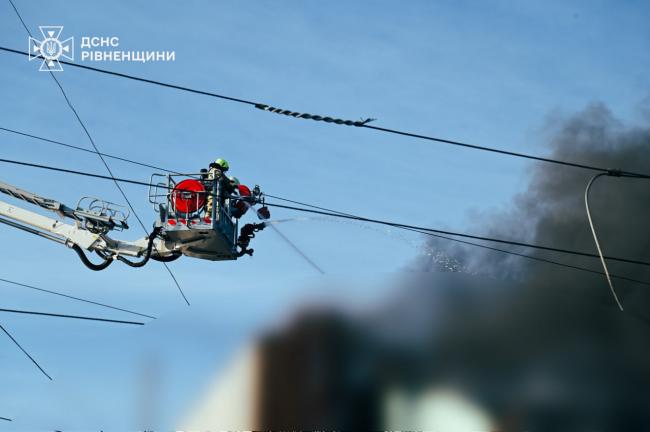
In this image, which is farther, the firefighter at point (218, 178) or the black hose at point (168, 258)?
the black hose at point (168, 258)

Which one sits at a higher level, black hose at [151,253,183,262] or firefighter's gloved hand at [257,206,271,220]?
firefighter's gloved hand at [257,206,271,220]

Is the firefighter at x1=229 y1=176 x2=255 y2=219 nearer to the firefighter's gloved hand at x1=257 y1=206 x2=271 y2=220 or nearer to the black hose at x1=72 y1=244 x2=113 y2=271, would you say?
the firefighter's gloved hand at x1=257 y1=206 x2=271 y2=220

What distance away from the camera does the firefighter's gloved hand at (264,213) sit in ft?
85.4

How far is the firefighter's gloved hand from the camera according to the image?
26031mm

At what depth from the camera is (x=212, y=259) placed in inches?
1039

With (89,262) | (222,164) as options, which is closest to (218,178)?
(222,164)

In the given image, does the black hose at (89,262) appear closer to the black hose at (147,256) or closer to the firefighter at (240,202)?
the black hose at (147,256)

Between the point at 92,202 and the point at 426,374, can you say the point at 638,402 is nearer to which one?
the point at 426,374

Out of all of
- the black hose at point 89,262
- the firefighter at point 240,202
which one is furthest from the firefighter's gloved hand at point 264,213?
the black hose at point 89,262

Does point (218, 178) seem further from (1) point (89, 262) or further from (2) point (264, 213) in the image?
(1) point (89, 262)

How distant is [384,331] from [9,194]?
2043 cm

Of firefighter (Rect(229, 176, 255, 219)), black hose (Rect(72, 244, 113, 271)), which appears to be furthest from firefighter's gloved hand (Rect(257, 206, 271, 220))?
black hose (Rect(72, 244, 113, 271))

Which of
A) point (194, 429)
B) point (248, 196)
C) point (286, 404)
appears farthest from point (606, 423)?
point (248, 196)

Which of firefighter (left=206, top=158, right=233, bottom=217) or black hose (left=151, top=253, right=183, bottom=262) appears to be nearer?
firefighter (left=206, top=158, right=233, bottom=217)
